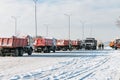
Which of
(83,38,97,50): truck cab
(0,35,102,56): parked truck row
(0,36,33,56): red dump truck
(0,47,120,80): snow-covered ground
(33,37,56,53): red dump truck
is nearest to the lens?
(0,47,120,80): snow-covered ground

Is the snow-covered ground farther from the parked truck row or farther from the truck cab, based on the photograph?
the truck cab

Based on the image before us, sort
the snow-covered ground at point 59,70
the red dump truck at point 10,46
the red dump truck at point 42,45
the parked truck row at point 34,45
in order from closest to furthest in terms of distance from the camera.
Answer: the snow-covered ground at point 59,70
the red dump truck at point 10,46
the parked truck row at point 34,45
the red dump truck at point 42,45

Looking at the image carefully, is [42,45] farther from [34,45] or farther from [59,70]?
[59,70]

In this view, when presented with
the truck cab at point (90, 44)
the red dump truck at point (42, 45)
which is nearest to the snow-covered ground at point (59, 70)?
the red dump truck at point (42, 45)

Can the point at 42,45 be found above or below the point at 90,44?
below

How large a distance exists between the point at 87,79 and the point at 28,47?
30083 mm

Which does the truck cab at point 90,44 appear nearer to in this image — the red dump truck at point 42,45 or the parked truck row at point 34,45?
the parked truck row at point 34,45

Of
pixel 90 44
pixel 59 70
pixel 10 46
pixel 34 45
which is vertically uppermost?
pixel 90 44

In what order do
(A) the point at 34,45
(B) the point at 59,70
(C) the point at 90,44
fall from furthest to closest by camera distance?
(C) the point at 90,44
(A) the point at 34,45
(B) the point at 59,70

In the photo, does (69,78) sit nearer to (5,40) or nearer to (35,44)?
(5,40)

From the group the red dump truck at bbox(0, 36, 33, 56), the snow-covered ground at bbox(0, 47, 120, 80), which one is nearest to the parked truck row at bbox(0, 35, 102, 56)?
the red dump truck at bbox(0, 36, 33, 56)

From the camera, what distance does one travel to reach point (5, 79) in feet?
53.2

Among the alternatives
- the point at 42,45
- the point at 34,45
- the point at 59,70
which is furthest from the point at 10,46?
the point at 59,70

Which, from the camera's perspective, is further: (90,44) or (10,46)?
(90,44)
